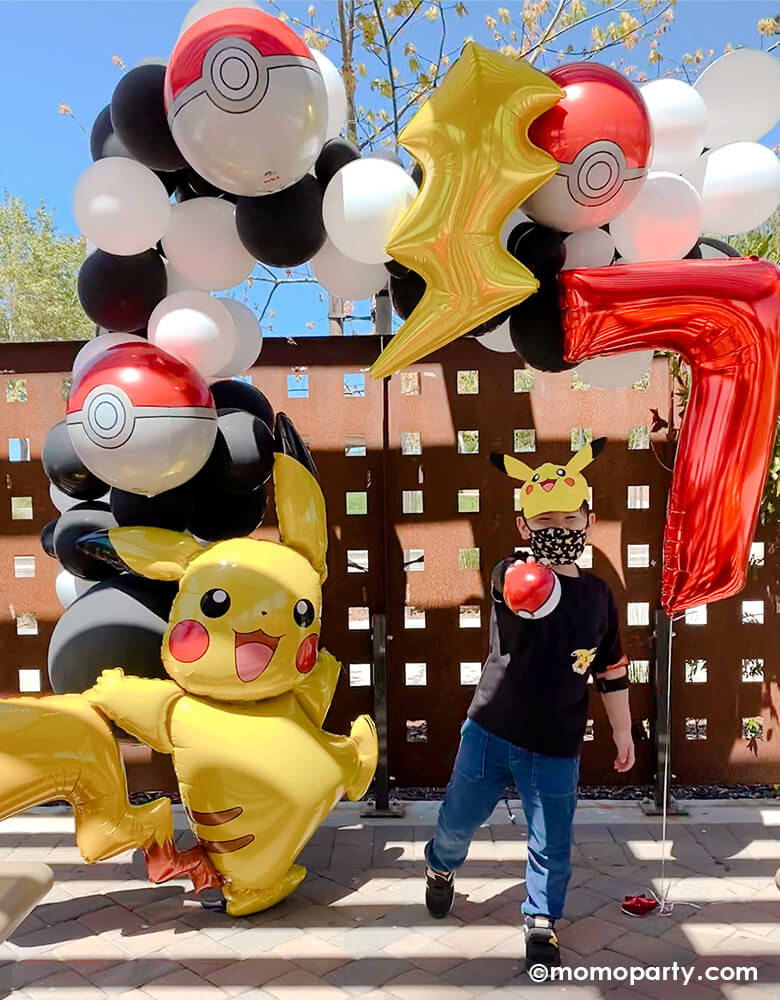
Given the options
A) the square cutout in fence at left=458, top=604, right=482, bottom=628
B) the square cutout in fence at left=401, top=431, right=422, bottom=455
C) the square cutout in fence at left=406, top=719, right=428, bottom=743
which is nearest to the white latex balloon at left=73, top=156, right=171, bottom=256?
the square cutout in fence at left=401, top=431, right=422, bottom=455

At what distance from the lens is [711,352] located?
2473 millimetres

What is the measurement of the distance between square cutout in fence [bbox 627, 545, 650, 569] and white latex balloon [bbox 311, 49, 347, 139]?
7.10 feet

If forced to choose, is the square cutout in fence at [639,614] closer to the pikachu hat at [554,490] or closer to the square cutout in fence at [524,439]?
the square cutout in fence at [524,439]

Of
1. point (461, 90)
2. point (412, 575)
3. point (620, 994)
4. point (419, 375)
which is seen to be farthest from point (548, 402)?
point (620, 994)

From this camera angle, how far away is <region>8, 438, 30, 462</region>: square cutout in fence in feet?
12.4

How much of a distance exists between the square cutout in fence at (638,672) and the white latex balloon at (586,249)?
1.96m

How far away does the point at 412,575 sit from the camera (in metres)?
3.79

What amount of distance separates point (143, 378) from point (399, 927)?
73.7 inches

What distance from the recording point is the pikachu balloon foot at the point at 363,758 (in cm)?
290

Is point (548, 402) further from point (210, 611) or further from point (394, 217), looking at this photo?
point (210, 611)

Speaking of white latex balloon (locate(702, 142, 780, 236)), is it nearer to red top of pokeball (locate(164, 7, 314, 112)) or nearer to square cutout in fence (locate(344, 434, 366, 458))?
red top of pokeball (locate(164, 7, 314, 112))

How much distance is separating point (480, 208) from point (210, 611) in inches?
55.1

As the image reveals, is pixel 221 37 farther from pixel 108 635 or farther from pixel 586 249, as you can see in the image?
pixel 108 635
